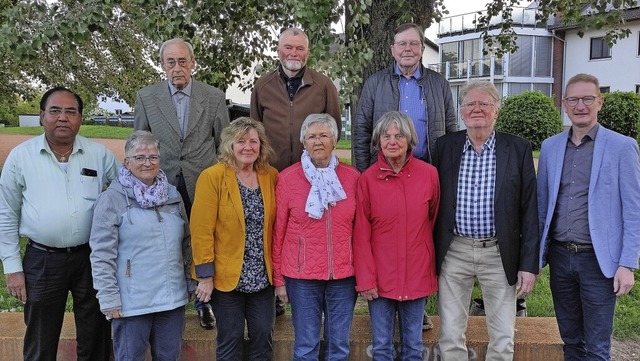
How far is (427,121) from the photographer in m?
4.01

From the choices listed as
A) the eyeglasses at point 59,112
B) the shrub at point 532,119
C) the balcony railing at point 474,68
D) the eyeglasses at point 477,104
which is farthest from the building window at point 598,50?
the eyeglasses at point 59,112

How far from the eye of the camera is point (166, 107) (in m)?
4.06

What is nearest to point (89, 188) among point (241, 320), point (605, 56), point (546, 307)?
point (241, 320)

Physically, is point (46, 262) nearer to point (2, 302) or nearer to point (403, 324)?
point (403, 324)

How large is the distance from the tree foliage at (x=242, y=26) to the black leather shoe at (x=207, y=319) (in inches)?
78.0

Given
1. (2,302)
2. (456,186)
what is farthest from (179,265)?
(2,302)

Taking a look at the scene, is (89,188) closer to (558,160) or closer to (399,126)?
(399,126)

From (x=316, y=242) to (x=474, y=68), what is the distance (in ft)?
104

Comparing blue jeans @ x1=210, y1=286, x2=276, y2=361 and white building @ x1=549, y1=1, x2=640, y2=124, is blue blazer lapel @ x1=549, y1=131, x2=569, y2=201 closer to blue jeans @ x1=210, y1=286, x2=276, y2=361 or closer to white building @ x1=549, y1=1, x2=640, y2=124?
blue jeans @ x1=210, y1=286, x2=276, y2=361

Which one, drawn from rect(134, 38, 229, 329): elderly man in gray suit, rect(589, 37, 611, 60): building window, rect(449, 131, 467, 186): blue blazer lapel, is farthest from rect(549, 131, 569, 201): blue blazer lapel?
rect(589, 37, 611, 60): building window

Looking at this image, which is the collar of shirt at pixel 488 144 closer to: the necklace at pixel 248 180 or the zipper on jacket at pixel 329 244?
the zipper on jacket at pixel 329 244

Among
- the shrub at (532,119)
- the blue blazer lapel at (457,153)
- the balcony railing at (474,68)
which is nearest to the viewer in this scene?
the blue blazer lapel at (457,153)

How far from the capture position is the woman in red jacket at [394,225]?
3.52 meters

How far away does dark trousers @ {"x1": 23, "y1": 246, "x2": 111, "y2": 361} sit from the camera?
3502 mm
